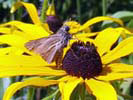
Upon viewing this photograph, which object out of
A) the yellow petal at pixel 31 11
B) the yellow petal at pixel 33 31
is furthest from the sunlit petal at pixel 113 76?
the yellow petal at pixel 31 11

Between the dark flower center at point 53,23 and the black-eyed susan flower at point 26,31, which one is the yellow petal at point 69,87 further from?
the dark flower center at point 53,23

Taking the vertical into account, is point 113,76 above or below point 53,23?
below

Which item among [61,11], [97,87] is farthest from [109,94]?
[61,11]

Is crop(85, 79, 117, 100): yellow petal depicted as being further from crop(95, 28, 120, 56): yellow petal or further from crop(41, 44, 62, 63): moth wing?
crop(95, 28, 120, 56): yellow petal

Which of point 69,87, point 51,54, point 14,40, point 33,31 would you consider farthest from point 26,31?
point 69,87

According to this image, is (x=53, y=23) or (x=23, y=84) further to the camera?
(x=53, y=23)

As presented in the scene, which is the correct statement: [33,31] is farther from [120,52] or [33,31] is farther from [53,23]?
[120,52]

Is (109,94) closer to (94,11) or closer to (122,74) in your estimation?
(122,74)
